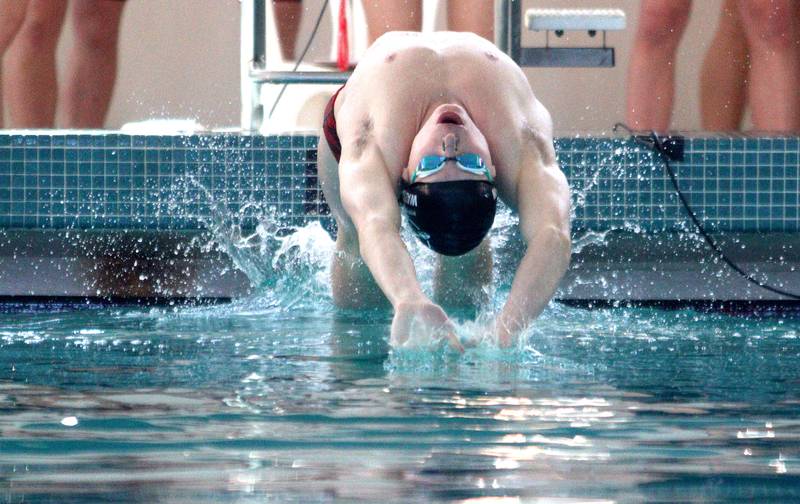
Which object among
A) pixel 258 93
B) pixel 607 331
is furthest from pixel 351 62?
pixel 607 331

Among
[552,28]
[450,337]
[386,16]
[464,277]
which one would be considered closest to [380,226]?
[450,337]

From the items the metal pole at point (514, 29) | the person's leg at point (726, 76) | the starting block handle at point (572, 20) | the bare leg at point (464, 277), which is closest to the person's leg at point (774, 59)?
the person's leg at point (726, 76)

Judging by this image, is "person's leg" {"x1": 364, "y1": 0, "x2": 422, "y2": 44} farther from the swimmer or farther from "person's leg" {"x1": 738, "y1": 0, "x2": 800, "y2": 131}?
the swimmer

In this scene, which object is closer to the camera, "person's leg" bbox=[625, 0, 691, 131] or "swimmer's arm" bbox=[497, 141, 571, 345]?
"swimmer's arm" bbox=[497, 141, 571, 345]

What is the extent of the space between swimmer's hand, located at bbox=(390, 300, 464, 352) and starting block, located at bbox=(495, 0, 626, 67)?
6.86 ft

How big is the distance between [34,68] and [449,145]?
2.65 metres

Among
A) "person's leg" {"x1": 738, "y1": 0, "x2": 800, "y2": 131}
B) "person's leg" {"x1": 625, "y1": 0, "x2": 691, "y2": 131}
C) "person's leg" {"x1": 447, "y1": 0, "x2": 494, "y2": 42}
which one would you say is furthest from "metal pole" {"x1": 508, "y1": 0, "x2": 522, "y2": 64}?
"person's leg" {"x1": 738, "y1": 0, "x2": 800, "y2": 131}

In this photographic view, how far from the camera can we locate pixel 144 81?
5941 mm

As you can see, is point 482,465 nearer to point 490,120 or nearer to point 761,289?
point 490,120

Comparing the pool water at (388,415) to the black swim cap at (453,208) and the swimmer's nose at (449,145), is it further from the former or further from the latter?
the swimmer's nose at (449,145)

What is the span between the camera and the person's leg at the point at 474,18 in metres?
4.97

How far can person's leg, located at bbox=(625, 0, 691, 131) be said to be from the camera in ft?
16.1

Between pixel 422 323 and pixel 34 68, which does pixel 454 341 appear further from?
pixel 34 68

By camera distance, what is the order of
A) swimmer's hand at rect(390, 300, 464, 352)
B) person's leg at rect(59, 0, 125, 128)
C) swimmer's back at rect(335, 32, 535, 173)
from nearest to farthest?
1. swimmer's hand at rect(390, 300, 464, 352)
2. swimmer's back at rect(335, 32, 535, 173)
3. person's leg at rect(59, 0, 125, 128)
